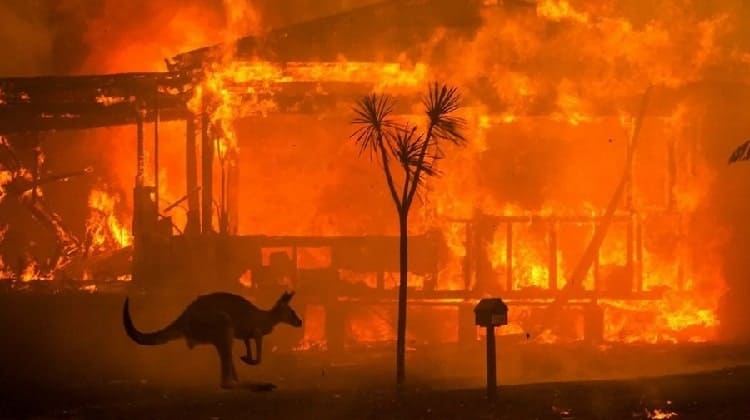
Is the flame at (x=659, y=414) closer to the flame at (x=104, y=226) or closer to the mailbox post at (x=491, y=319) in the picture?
the mailbox post at (x=491, y=319)

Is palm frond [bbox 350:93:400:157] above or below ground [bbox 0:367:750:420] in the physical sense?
above

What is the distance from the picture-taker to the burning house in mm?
19781

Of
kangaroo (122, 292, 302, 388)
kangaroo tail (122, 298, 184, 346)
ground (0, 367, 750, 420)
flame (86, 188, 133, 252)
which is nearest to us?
ground (0, 367, 750, 420)

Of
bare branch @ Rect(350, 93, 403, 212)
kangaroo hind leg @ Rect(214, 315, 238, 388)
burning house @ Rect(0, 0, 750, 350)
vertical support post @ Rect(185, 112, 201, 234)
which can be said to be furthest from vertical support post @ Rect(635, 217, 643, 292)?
kangaroo hind leg @ Rect(214, 315, 238, 388)

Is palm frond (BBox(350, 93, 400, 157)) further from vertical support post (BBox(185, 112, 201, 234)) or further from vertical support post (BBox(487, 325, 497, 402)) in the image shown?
vertical support post (BBox(185, 112, 201, 234))

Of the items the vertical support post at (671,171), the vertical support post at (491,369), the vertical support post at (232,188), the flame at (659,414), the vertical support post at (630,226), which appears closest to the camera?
the flame at (659,414)

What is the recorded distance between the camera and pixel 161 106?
66.4 ft

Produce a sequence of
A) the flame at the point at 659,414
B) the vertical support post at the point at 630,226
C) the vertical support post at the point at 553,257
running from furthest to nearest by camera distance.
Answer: the vertical support post at the point at 553,257
the vertical support post at the point at 630,226
the flame at the point at 659,414

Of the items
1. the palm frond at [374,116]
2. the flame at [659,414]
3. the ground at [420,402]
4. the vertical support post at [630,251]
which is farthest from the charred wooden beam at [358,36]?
the flame at [659,414]

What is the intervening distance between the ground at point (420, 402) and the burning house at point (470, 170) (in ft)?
17.5

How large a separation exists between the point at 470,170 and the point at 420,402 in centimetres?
1043

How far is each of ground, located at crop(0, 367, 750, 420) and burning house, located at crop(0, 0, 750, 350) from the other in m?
5.34

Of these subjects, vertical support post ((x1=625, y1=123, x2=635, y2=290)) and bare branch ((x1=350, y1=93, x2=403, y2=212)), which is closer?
bare branch ((x1=350, y1=93, x2=403, y2=212))

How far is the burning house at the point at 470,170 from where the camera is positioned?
19.8 metres
